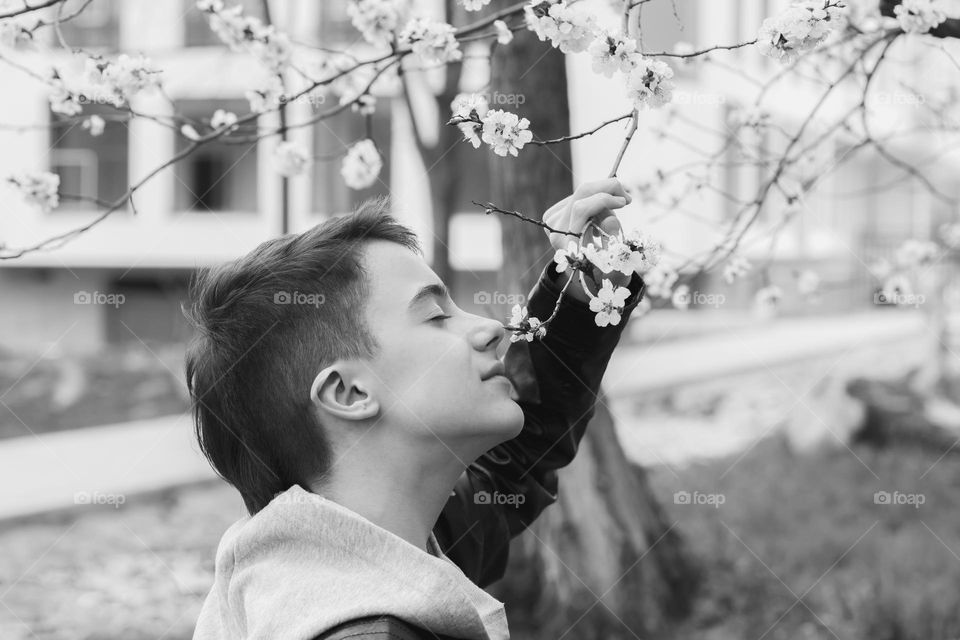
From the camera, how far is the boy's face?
4.42ft

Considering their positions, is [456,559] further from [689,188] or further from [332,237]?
[689,188]

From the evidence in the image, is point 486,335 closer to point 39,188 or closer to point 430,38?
point 430,38

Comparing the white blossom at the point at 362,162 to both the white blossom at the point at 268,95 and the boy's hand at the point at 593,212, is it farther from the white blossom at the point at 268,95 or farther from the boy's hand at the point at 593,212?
the boy's hand at the point at 593,212

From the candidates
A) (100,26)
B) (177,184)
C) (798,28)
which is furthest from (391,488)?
(100,26)

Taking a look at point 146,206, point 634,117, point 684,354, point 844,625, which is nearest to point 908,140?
point 684,354

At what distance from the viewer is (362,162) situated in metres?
2.50

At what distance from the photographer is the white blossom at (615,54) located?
139cm

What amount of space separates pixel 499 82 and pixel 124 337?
11.5 metres

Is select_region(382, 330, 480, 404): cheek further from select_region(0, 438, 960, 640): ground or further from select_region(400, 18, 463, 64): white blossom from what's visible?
select_region(0, 438, 960, 640): ground

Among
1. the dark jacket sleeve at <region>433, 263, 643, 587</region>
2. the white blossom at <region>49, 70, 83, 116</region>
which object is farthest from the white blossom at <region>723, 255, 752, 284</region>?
the white blossom at <region>49, 70, 83, 116</region>

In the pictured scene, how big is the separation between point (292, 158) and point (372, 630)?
158cm

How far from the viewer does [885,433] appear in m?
5.44

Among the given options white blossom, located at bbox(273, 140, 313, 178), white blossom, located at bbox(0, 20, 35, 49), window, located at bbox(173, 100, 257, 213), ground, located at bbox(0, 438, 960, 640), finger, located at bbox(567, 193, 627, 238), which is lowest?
window, located at bbox(173, 100, 257, 213)

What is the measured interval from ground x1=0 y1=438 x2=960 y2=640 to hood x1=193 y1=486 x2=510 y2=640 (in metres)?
2.46
